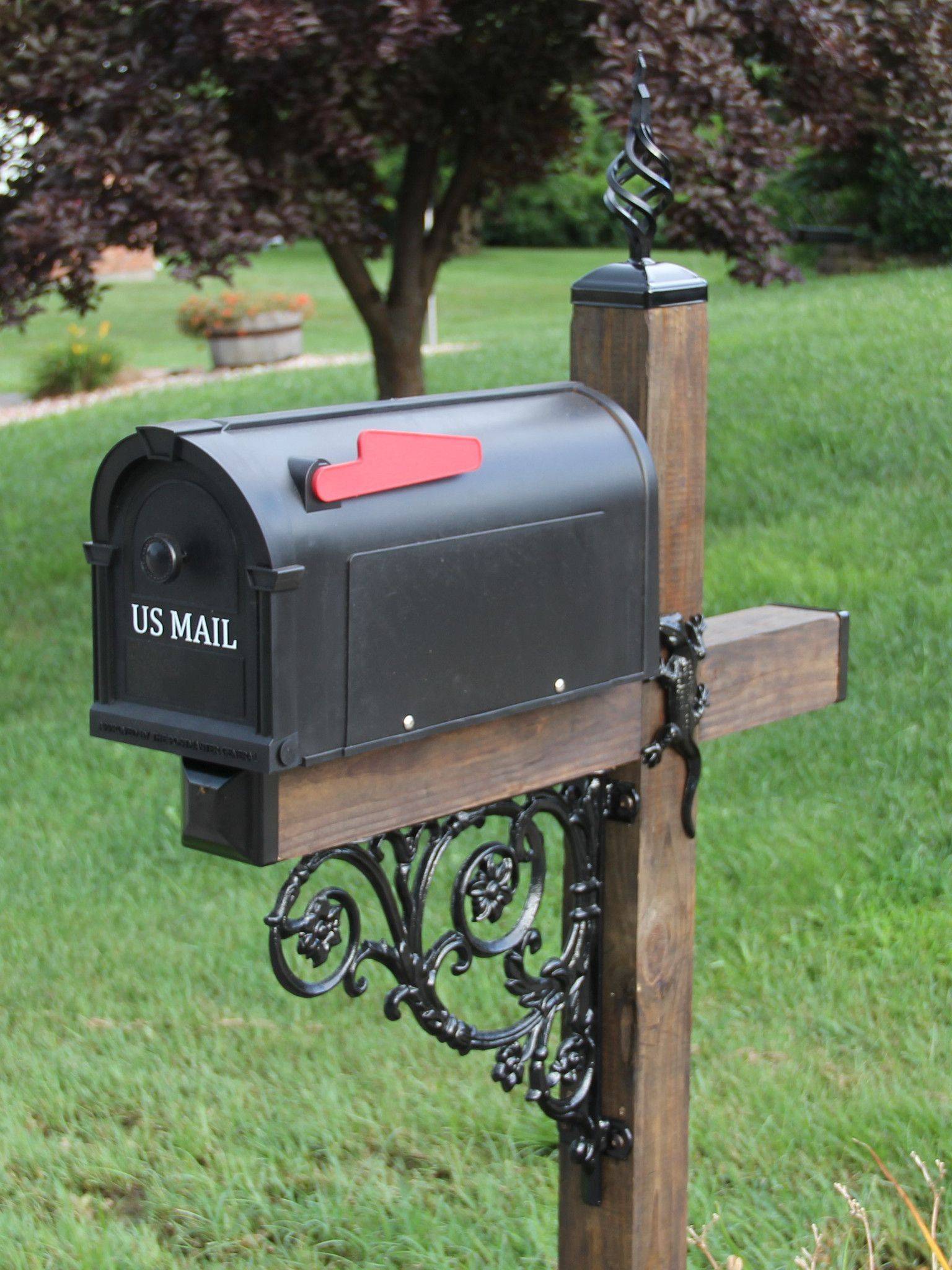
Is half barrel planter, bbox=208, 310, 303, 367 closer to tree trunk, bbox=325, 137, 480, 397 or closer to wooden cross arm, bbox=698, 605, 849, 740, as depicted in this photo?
tree trunk, bbox=325, 137, 480, 397

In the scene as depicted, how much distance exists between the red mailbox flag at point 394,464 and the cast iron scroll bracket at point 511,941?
385 mm

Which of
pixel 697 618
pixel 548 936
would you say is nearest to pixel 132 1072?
pixel 548 936

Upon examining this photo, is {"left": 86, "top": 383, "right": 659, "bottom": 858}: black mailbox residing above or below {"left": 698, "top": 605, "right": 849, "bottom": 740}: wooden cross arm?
above

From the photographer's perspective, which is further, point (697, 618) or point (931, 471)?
point (931, 471)

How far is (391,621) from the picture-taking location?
149 cm

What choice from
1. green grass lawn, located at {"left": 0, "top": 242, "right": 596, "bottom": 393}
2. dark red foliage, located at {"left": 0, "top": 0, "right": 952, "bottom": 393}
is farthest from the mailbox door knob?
green grass lawn, located at {"left": 0, "top": 242, "right": 596, "bottom": 393}

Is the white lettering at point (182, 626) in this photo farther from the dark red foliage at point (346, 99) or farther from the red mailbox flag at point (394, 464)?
the dark red foliage at point (346, 99)

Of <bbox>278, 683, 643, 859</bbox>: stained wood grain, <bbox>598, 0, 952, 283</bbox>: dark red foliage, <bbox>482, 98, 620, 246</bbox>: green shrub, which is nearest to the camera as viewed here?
<bbox>278, 683, 643, 859</bbox>: stained wood grain

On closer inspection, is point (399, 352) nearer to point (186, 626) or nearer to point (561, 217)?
point (186, 626)

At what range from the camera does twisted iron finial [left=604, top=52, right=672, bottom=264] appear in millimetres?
1872

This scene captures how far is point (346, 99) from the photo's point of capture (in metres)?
5.71

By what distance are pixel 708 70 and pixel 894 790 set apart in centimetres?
243

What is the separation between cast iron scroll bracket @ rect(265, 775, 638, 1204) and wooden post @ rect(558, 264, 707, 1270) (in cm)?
3

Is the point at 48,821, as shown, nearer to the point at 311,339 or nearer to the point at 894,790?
the point at 894,790
